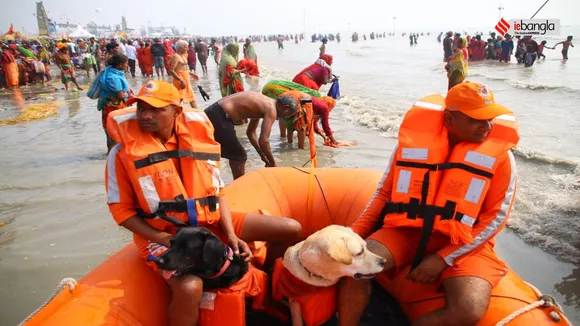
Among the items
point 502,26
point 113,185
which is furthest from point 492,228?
point 502,26

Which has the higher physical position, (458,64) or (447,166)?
(458,64)

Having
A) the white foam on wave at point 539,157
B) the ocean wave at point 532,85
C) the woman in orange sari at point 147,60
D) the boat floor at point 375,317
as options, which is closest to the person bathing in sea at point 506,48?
the ocean wave at point 532,85

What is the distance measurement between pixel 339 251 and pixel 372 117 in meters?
6.21

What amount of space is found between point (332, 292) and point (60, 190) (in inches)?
144

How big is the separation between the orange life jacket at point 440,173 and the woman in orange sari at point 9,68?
1461 cm

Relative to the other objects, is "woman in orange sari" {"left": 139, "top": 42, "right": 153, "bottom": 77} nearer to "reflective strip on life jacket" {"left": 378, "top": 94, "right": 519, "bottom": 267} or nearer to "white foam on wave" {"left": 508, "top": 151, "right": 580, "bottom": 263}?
"white foam on wave" {"left": 508, "top": 151, "right": 580, "bottom": 263}

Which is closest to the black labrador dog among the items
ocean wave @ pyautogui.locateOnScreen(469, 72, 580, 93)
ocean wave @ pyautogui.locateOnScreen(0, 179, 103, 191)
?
ocean wave @ pyautogui.locateOnScreen(0, 179, 103, 191)

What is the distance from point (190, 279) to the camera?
6.04 feet

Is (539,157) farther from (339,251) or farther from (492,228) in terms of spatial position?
(339,251)

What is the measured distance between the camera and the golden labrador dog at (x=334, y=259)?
1.73m

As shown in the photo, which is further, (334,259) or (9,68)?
(9,68)

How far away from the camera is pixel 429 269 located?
1.94 metres

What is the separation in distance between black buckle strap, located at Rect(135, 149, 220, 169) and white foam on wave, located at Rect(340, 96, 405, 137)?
4.72 metres

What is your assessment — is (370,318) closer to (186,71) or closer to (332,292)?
(332,292)
